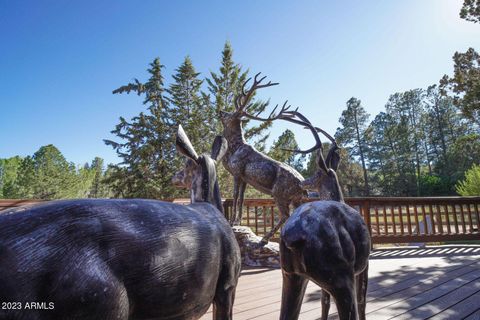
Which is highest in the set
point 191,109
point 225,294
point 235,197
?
point 191,109

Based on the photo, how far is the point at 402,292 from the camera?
340 centimetres

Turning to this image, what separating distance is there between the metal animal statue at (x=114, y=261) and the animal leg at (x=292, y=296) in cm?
46

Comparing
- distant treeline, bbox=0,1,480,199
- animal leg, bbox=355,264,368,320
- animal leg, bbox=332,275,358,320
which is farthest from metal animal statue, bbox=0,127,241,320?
distant treeline, bbox=0,1,480,199

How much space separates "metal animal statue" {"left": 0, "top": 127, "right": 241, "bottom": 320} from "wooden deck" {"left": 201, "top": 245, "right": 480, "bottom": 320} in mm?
1723

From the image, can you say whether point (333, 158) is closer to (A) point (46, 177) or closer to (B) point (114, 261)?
(B) point (114, 261)

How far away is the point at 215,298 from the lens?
1321 mm

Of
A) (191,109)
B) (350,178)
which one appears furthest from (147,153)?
(350,178)

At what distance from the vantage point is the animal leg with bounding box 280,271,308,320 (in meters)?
1.66

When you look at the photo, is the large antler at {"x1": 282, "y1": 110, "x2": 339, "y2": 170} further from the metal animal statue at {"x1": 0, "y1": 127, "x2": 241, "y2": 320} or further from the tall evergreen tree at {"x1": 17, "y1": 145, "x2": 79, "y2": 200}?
the tall evergreen tree at {"x1": 17, "y1": 145, "x2": 79, "y2": 200}

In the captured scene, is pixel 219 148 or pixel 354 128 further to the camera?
pixel 354 128

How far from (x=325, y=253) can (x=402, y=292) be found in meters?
2.70

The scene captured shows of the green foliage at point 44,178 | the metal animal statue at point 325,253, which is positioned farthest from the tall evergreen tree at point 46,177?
the metal animal statue at point 325,253

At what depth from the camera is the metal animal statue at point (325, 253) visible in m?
1.49

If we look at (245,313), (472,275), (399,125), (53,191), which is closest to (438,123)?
(399,125)
